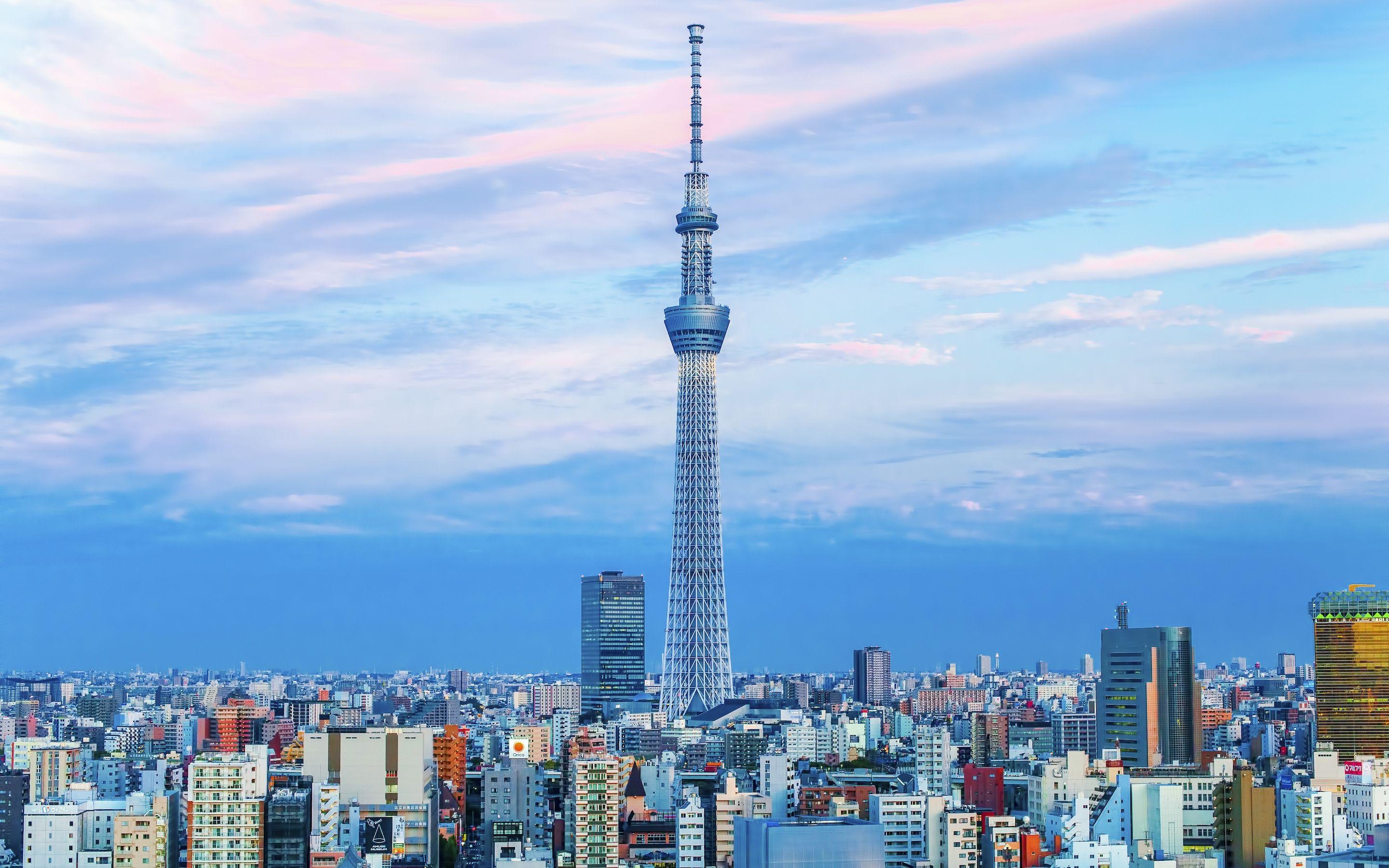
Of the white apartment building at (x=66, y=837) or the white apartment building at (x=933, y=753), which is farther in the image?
→ the white apartment building at (x=933, y=753)

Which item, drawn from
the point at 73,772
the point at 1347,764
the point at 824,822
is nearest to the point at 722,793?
the point at 824,822

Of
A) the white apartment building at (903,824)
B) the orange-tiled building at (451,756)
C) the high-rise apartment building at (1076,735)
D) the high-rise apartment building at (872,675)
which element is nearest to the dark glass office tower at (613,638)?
the high-rise apartment building at (872,675)

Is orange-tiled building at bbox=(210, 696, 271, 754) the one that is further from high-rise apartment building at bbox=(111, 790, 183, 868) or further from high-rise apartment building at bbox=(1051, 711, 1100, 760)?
high-rise apartment building at bbox=(111, 790, 183, 868)

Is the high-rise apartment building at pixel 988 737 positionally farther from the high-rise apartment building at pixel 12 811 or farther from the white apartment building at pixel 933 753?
the high-rise apartment building at pixel 12 811

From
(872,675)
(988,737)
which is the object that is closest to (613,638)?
(872,675)

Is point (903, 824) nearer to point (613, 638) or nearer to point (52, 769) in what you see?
point (52, 769)

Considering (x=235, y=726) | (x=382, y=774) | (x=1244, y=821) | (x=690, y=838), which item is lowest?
(x=690, y=838)

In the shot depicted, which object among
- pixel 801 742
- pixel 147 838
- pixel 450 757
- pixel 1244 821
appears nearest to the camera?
pixel 147 838
